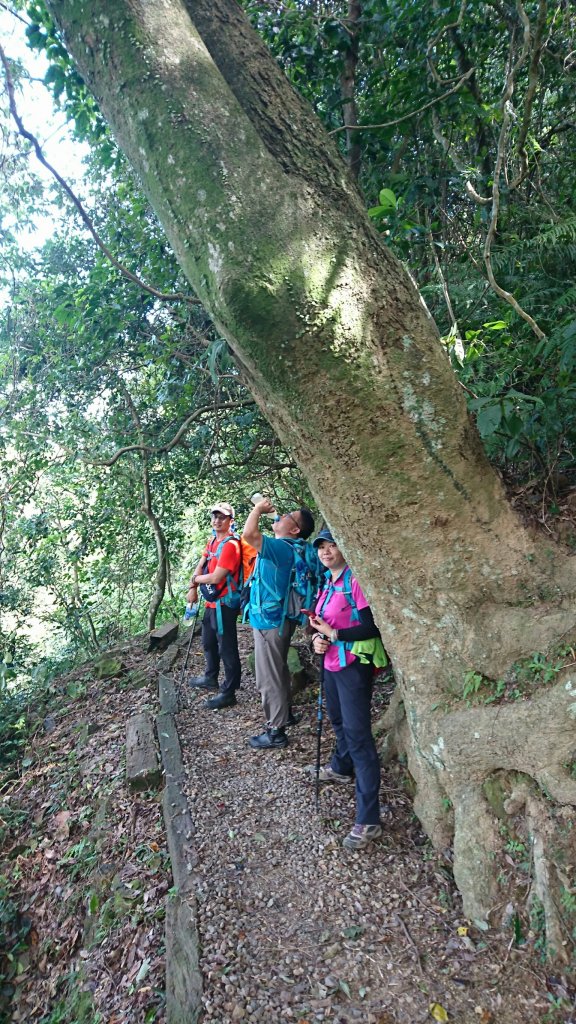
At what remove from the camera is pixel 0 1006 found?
3.88 m

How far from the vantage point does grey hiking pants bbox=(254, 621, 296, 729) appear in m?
4.77

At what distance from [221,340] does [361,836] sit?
3.29m

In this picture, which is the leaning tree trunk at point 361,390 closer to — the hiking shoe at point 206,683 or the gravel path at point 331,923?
the gravel path at point 331,923

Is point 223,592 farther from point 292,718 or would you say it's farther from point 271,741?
point 271,741

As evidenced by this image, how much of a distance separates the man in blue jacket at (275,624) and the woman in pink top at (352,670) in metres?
0.90

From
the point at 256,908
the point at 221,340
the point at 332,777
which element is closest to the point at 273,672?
the point at 332,777

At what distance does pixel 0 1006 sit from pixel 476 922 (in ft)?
11.2

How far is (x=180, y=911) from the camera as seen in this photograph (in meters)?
3.14

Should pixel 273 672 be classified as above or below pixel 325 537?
below

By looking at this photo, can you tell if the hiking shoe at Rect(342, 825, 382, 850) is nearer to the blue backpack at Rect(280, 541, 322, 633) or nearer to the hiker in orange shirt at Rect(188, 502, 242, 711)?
the blue backpack at Rect(280, 541, 322, 633)

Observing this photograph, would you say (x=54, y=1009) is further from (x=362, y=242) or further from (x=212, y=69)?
(x=212, y=69)

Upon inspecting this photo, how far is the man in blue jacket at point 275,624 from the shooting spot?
466 cm

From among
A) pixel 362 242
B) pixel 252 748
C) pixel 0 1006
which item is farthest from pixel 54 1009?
pixel 362 242

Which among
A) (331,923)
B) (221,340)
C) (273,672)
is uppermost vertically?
(221,340)
